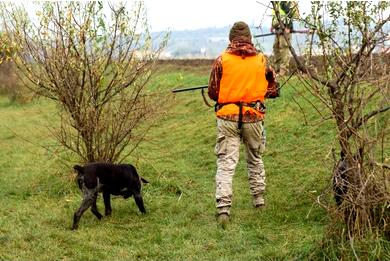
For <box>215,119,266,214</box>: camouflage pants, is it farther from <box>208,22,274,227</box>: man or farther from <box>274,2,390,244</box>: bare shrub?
<box>274,2,390,244</box>: bare shrub

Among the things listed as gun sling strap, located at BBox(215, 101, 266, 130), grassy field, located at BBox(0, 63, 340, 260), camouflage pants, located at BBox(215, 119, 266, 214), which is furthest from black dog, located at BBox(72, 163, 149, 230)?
gun sling strap, located at BBox(215, 101, 266, 130)

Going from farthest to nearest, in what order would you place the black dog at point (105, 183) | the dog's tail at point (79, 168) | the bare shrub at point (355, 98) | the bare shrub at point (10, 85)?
the bare shrub at point (10, 85) → the black dog at point (105, 183) → the dog's tail at point (79, 168) → the bare shrub at point (355, 98)

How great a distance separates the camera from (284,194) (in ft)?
28.0

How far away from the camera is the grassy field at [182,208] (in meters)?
6.38

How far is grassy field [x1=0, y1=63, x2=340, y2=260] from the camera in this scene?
6.38m

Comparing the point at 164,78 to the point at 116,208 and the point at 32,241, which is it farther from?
the point at 32,241

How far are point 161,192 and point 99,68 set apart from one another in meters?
2.22

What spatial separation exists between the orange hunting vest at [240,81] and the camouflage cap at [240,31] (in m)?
0.28

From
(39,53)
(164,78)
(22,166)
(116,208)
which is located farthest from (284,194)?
(164,78)

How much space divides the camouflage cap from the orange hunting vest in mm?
276

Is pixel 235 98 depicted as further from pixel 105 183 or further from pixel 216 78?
pixel 105 183

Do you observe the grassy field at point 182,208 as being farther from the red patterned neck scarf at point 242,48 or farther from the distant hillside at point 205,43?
the distant hillside at point 205,43

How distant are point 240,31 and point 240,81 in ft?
2.07

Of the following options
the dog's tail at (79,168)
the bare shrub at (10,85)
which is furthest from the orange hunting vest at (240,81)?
the bare shrub at (10,85)
